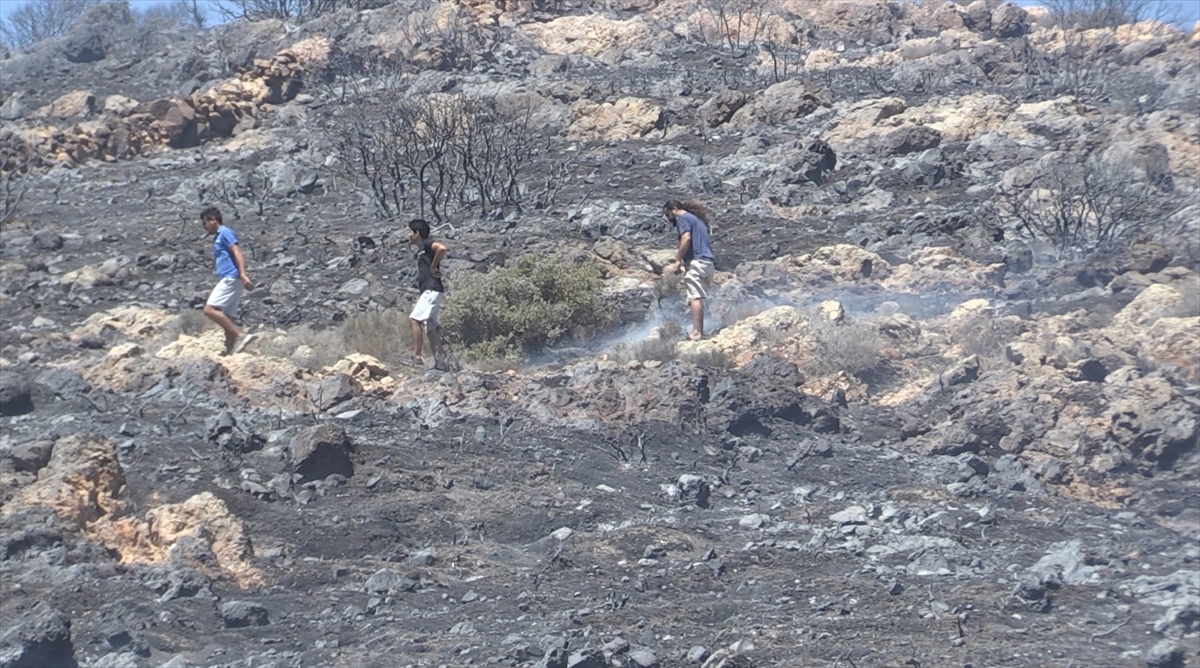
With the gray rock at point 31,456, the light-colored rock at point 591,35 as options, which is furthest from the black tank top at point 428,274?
the light-colored rock at point 591,35

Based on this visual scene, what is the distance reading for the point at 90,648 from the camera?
19.1 feet

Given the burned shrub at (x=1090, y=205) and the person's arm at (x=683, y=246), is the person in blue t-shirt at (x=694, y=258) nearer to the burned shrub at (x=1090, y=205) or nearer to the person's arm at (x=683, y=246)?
the person's arm at (x=683, y=246)

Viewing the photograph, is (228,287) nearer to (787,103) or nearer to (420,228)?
(420,228)

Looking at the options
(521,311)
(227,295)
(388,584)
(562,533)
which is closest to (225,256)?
(227,295)

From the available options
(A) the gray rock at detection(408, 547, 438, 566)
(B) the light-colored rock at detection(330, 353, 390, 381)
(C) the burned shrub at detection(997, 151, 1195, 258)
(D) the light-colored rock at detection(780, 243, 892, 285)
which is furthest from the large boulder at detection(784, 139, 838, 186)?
(A) the gray rock at detection(408, 547, 438, 566)

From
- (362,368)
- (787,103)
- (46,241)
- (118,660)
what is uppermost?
(787,103)

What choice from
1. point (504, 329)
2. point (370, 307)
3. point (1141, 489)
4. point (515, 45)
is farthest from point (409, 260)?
point (515, 45)

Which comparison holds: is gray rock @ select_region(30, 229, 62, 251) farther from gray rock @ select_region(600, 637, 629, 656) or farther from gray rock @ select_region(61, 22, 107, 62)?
gray rock @ select_region(600, 637, 629, 656)

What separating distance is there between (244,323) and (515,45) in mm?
11209

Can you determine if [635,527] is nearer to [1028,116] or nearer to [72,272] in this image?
[72,272]

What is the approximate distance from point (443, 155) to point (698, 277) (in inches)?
224

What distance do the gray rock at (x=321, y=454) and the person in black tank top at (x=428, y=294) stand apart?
208cm

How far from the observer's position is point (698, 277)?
10297 millimetres

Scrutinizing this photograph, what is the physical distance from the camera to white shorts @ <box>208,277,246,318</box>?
1014cm
